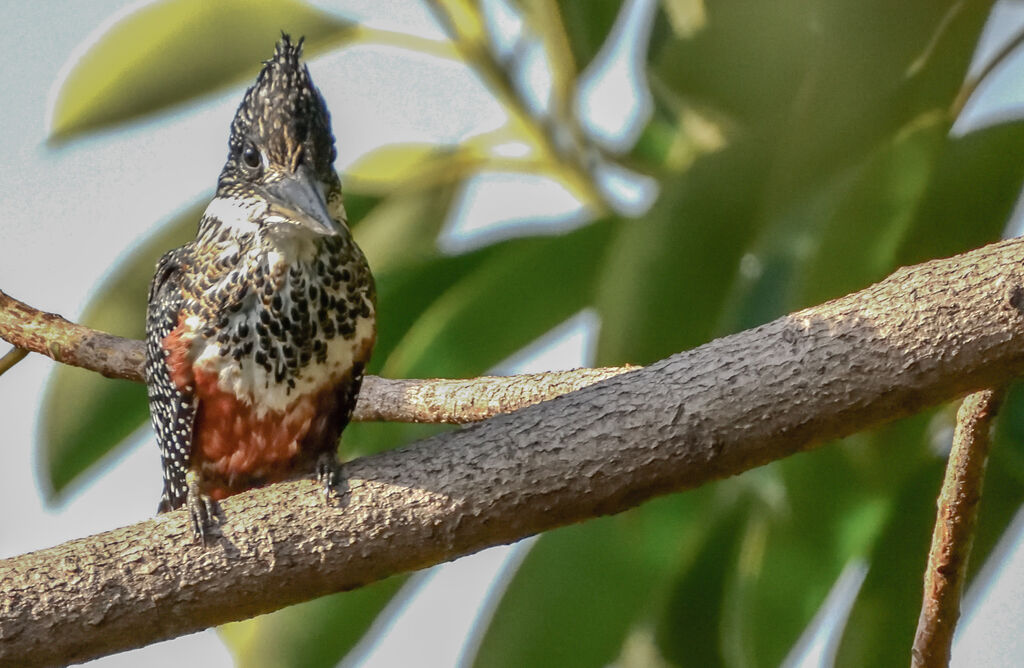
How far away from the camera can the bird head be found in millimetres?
1903

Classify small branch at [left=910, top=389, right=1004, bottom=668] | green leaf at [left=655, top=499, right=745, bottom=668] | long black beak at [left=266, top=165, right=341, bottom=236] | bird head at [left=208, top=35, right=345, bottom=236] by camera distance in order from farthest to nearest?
green leaf at [left=655, top=499, right=745, bottom=668] → bird head at [left=208, top=35, right=345, bottom=236] → long black beak at [left=266, top=165, right=341, bottom=236] → small branch at [left=910, top=389, right=1004, bottom=668]

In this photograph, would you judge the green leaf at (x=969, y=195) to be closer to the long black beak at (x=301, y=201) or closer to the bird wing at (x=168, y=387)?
the long black beak at (x=301, y=201)

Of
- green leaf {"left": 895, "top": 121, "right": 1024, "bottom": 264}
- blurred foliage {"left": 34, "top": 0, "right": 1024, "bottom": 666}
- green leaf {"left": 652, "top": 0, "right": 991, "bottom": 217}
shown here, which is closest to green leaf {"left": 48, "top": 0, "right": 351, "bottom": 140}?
blurred foliage {"left": 34, "top": 0, "right": 1024, "bottom": 666}

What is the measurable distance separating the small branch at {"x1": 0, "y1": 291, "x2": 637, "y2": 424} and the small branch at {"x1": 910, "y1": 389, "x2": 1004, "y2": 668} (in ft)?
2.02

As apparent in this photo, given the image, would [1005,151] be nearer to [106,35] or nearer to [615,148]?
[615,148]

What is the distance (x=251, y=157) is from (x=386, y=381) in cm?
52

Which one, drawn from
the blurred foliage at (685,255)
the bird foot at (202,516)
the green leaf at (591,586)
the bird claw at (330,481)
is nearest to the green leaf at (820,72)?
the blurred foliage at (685,255)

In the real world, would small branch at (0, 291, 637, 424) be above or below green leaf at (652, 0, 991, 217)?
below

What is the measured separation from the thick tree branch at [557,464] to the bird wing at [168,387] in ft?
1.51

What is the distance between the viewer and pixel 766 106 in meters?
2.10

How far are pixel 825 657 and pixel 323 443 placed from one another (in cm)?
96

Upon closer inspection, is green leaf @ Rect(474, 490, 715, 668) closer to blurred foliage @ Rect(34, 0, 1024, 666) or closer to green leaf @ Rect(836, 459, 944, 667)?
blurred foliage @ Rect(34, 0, 1024, 666)

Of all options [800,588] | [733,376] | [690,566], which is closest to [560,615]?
[690,566]

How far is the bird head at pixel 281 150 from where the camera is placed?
1903 mm
